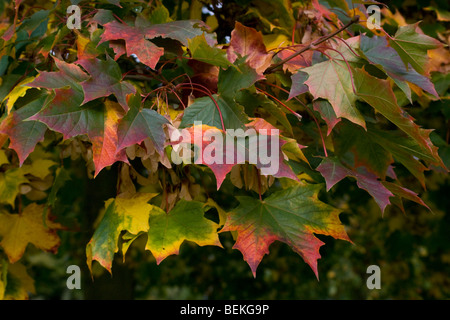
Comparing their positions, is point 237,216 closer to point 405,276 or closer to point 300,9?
point 300,9

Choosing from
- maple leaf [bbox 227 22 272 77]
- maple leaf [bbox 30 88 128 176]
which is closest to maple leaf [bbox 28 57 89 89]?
maple leaf [bbox 30 88 128 176]

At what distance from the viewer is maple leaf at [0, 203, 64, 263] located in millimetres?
1548

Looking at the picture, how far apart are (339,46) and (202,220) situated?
1.92 feet

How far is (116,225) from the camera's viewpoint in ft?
3.85

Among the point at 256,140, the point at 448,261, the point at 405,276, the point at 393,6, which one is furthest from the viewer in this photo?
the point at 405,276

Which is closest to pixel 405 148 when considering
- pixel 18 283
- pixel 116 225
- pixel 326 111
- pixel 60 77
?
pixel 326 111

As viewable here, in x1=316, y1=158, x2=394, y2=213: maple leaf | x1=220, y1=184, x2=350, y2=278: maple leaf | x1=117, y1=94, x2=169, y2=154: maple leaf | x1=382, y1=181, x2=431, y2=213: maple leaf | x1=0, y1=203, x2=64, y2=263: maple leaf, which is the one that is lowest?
x1=0, y1=203, x2=64, y2=263: maple leaf

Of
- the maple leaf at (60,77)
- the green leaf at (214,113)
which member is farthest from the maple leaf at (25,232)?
the green leaf at (214,113)

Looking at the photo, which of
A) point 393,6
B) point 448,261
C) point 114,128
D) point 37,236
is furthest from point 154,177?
point 448,261

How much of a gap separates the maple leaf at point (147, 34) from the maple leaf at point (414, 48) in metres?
0.48

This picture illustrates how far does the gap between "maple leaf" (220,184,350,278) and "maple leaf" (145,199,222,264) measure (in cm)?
8

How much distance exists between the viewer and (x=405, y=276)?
3658mm

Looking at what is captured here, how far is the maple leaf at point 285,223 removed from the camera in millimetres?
1083

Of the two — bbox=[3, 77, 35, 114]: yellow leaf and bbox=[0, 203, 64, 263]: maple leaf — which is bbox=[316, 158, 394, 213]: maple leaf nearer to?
bbox=[3, 77, 35, 114]: yellow leaf
